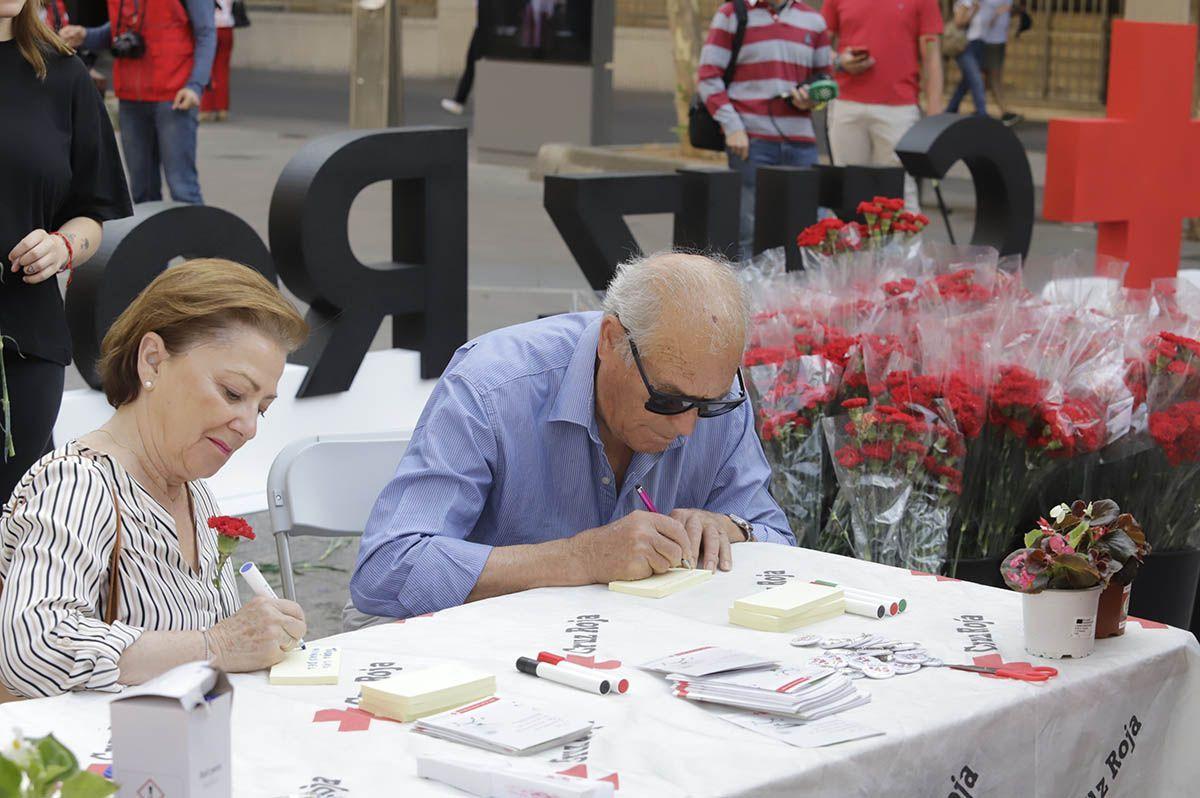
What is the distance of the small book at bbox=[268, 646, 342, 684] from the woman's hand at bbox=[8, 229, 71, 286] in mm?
1523

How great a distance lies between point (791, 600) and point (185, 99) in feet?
21.5

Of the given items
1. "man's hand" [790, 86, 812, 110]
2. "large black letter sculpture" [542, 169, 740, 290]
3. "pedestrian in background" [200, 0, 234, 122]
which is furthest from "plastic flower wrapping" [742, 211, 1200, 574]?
"pedestrian in background" [200, 0, 234, 122]

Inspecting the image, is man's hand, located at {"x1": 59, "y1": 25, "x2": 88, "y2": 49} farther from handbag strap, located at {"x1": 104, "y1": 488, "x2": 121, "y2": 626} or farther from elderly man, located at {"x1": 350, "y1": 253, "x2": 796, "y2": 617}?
handbag strap, located at {"x1": 104, "y1": 488, "x2": 121, "y2": 626}

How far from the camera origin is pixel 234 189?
13.5 metres

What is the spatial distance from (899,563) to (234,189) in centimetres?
1073

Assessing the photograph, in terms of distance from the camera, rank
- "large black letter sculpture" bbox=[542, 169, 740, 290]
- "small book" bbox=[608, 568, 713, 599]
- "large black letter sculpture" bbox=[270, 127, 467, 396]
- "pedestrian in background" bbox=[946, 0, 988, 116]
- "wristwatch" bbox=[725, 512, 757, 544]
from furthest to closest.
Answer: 1. "pedestrian in background" bbox=[946, 0, 988, 116]
2. "large black letter sculpture" bbox=[542, 169, 740, 290]
3. "large black letter sculpture" bbox=[270, 127, 467, 396]
4. "wristwatch" bbox=[725, 512, 757, 544]
5. "small book" bbox=[608, 568, 713, 599]

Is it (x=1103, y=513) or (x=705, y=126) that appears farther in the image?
(x=705, y=126)

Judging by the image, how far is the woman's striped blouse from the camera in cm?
224

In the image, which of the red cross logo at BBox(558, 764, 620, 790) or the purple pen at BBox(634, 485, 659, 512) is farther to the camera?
the purple pen at BBox(634, 485, 659, 512)

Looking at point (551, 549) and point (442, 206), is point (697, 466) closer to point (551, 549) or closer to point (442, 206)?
point (551, 549)

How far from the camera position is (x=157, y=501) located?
2586 mm

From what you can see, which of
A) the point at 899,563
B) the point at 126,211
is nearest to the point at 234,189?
the point at 126,211

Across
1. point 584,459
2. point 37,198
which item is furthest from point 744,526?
point 37,198

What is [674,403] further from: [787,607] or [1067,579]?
[1067,579]
